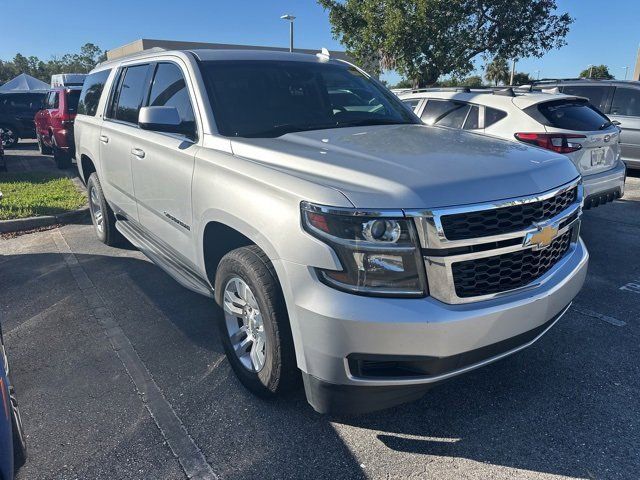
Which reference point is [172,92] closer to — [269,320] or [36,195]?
[269,320]

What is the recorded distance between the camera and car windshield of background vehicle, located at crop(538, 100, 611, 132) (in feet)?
19.5

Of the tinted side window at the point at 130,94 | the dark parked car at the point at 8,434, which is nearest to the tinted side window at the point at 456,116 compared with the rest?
the tinted side window at the point at 130,94

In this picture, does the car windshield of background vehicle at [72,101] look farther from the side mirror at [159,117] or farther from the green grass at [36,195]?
the side mirror at [159,117]

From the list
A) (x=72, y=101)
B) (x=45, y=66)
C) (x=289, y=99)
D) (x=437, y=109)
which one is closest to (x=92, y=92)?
(x=289, y=99)

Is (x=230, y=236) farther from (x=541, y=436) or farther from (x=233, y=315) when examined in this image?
(x=541, y=436)

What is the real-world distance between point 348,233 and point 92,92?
4.87m

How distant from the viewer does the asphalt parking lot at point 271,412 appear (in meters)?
2.47

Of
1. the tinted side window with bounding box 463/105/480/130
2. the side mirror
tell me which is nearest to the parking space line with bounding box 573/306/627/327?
the tinted side window with bounding box 463/105/480/130

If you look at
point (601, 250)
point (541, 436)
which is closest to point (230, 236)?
point (541, 436)

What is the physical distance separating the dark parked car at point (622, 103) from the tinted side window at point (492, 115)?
3.71 m

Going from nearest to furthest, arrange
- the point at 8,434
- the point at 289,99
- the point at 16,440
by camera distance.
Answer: the point at 8,434, the point at 16,440, the point at 289,99

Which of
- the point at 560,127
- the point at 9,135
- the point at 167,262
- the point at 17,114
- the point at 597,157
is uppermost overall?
the point at 560,127

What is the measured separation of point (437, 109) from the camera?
23.2 feet

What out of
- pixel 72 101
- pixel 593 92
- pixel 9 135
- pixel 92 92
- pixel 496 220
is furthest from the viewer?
pixel 9 135
